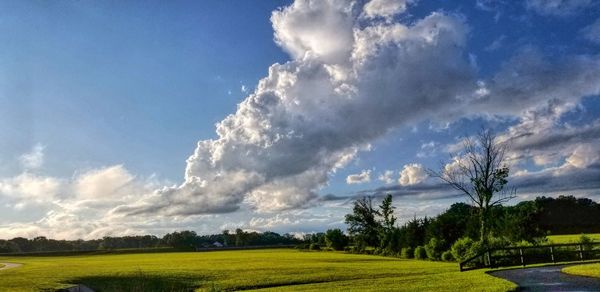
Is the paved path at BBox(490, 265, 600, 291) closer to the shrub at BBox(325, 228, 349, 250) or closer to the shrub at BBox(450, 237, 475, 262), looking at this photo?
the shrub at BBox(450, 237, 475, 262)

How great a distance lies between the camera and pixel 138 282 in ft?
141

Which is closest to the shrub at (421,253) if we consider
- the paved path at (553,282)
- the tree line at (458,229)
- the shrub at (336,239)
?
the tree line at (458,229)

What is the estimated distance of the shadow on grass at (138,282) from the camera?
38969 mm

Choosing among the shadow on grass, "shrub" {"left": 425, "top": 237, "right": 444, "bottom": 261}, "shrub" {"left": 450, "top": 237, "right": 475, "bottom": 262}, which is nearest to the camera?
the shadow on grass

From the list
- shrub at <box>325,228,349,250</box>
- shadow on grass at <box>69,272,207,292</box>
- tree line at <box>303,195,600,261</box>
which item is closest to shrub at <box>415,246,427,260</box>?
tree line at <box>303,195,600,261</box>

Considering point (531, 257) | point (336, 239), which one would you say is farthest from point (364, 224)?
point (531, 257)

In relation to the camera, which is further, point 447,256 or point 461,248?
point 447,256

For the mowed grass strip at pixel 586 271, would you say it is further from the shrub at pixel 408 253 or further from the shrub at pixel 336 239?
the shrub at pixel 336 239

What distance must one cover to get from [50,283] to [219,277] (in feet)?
44.4

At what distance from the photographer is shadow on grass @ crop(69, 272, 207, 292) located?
1534 inches

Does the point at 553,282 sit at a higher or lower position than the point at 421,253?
higher

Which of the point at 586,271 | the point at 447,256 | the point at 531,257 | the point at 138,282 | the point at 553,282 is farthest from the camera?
the point at 447,256

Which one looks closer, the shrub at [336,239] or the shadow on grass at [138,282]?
the shadow on grass at [138,282]

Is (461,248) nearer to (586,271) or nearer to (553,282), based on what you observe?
(586,271)
